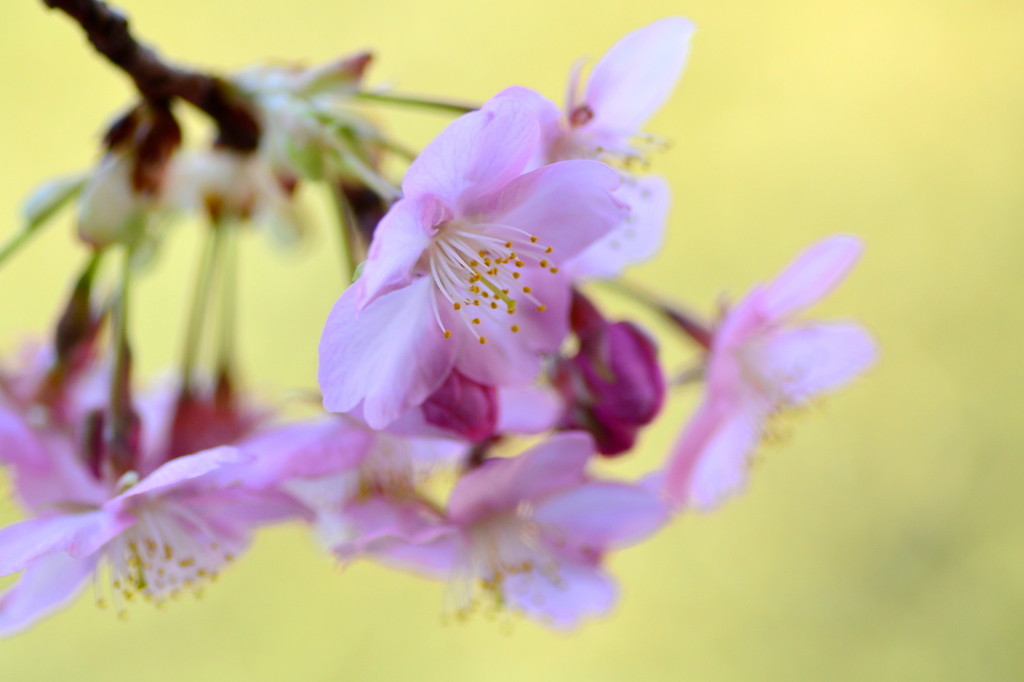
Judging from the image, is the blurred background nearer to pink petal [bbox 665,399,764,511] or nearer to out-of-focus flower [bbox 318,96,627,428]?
pink petal [bbox 665,399,764,511]

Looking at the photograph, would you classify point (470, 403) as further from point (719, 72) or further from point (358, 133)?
point (719, 72)

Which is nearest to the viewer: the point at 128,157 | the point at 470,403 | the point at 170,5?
the point at 470,403

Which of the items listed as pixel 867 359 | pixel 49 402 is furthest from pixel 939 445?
pixel 49 402

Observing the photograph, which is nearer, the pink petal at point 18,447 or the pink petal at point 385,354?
the pink petal at point 385,354

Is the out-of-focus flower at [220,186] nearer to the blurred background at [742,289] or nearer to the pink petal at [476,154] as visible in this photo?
the pink petal at [476,154]

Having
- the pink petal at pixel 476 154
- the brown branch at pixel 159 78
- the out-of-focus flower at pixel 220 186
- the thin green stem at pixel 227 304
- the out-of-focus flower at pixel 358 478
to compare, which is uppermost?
the brown branch at pixel 159 78

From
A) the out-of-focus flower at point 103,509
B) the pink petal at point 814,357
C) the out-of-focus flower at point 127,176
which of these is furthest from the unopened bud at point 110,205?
the pink petal at point 814,357

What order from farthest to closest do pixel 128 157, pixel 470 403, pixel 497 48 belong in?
pixel 497 48 < pixel 128 157 < pixel 470 403

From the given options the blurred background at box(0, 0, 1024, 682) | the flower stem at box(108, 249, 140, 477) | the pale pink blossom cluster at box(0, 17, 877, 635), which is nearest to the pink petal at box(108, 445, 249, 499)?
the pale pink blossom cluster at box(0, 17, 877, 635)
